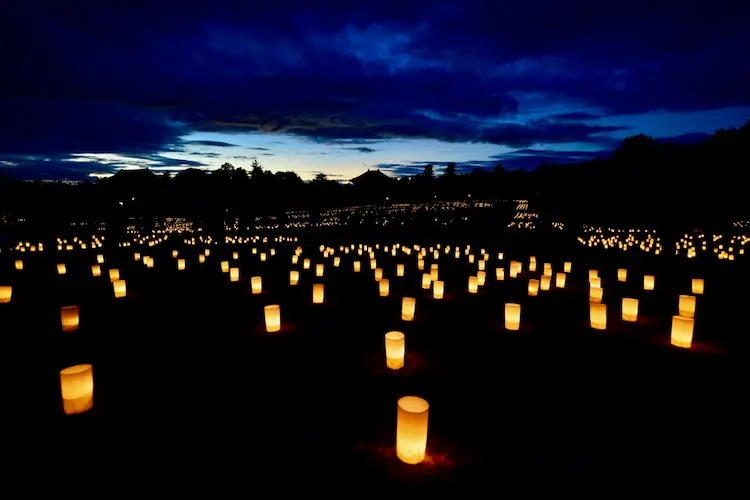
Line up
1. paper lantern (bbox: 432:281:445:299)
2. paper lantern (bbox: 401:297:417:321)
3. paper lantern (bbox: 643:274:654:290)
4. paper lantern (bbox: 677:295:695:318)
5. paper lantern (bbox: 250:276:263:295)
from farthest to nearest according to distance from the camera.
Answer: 1. paper lantern (bbox: 643:274:654:290)
2. paper lantern (bbox: 250:276:263:295)
3. paper lantern (bbox: 432:281:445:299)
4. paper lantern (bbox: 401:297:417:321)
5. paper lantern (bbox: 677:295:695:318)

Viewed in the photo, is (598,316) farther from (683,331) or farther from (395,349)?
(395,349)

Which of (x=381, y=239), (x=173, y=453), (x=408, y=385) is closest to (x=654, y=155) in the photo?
(x=381, y=239)

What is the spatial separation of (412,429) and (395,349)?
1994mm

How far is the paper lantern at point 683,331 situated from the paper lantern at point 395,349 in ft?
14.9

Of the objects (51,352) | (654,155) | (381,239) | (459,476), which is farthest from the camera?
(381,239)

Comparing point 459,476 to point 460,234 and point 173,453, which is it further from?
point 460,234

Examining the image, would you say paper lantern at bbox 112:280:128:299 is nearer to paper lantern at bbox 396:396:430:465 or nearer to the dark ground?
the dark ground

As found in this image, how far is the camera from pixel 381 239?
23.3m

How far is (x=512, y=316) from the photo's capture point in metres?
6.73

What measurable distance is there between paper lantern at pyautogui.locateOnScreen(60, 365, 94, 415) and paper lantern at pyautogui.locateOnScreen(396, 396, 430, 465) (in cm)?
328

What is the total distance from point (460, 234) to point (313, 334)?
790 inches

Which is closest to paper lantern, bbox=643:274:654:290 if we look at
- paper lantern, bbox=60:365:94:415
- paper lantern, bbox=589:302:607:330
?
paper lantern, bbox=589:302:607:330

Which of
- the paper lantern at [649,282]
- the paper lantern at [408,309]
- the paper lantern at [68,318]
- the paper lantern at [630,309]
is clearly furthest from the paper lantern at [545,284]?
the paper lantern at [68,318]

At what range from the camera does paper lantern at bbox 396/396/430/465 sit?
3113mm
